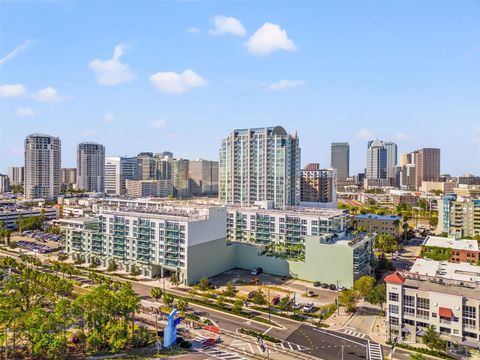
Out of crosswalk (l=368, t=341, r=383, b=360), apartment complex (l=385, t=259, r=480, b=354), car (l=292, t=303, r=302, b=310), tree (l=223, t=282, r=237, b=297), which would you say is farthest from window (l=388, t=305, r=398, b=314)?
tree (l=223, t=282, r=237, b=297)

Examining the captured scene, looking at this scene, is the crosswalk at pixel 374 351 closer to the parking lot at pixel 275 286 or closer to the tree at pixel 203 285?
the parking lot at pixel 275 286

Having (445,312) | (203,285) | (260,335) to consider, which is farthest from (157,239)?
(445,312)

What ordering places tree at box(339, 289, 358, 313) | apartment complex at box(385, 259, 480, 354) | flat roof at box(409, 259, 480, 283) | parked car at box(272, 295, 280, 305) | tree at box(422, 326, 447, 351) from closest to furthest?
tree at box(422, 326, 447, 351), apartment complex at box(385, 259, 480, 354), flat roof at box(409, 259, 480, 283), tree at box(339, 289, 358, 313), parked car at box(272, 295, 280, 305)

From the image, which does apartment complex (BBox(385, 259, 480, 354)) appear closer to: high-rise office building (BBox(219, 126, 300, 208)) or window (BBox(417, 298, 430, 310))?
window (BBox(417, 298, 430, 310))

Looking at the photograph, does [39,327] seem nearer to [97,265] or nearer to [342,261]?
[97,265]

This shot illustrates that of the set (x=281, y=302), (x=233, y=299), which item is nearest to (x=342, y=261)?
(x=281, y=302)

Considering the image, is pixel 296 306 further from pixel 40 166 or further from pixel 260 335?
pixel 40 166
